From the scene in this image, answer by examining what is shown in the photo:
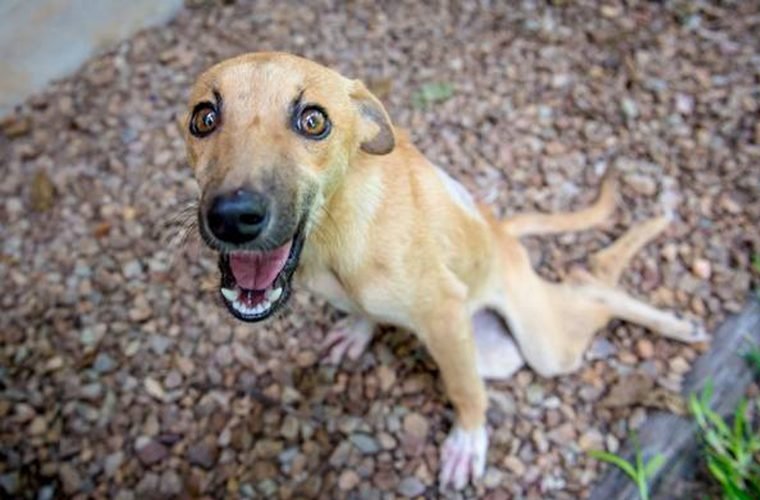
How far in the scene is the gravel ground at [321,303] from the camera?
392cm

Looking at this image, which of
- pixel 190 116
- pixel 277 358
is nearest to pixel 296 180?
pixel 190 116

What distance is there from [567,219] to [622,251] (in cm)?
37

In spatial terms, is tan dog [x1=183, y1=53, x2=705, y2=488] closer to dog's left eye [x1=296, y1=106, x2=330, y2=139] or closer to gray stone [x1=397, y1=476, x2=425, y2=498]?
dog's left eye [x1=296, y1=106, x2=330, y2=139]

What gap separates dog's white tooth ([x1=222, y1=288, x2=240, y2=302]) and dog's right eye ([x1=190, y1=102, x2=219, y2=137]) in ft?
1.82

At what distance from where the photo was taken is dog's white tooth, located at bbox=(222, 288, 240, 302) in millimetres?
2697

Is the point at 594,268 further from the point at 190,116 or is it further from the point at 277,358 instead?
the point at 190,116

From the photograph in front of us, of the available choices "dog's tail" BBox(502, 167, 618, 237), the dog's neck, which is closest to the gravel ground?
"dog's tail" BBox(502, 167, 618, 237)

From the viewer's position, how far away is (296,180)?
2445 millimetres

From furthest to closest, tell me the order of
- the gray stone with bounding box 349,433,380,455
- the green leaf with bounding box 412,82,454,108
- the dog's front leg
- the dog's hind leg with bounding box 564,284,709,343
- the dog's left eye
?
the green leaf with bounding box 412,82,454,108 → the dog's hind leg with bounding box 564,284,709,343 → the gray stone with bounding box 349,433,380,455 → the dog's front leg → the dog's left eye

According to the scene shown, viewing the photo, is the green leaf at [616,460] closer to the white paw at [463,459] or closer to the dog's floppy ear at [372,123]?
the white paw at [463,459]

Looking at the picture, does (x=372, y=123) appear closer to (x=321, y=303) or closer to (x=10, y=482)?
(x=321, y=303)

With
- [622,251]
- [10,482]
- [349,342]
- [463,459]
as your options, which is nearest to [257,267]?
[349,342]

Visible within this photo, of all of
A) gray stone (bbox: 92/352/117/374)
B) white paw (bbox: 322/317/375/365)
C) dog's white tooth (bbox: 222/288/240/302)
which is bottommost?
gray stone (bbox: 92/352/117/374)

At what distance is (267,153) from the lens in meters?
2.40
